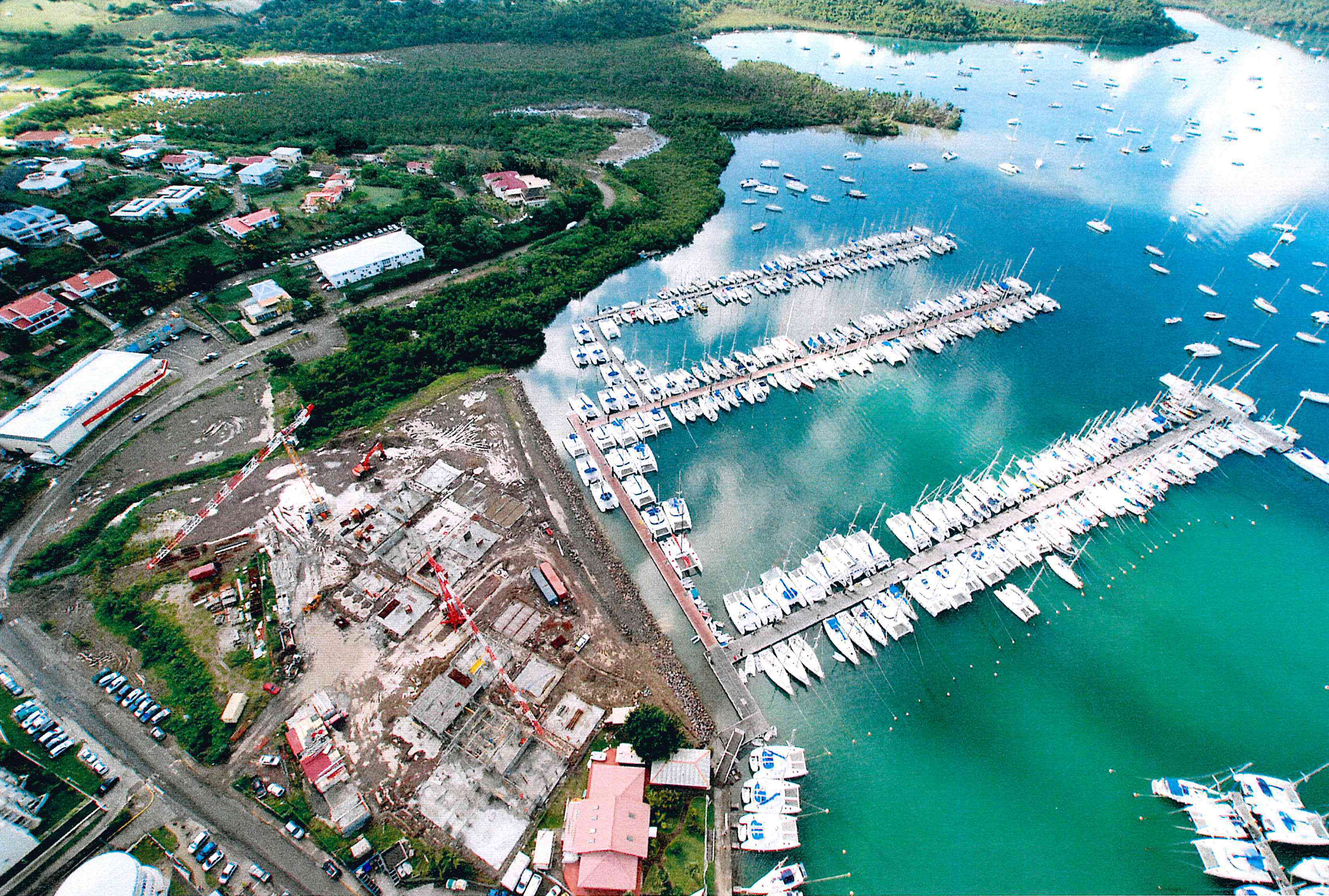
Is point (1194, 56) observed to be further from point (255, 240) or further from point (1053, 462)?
point (255, 240)

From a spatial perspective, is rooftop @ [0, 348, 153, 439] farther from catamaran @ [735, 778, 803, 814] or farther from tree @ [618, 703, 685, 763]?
catamaran @ [735, 778, 803, 814]

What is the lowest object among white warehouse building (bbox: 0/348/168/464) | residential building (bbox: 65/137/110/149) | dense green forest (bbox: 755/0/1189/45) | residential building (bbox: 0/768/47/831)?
residential building (bbox: 0/768/47/831)

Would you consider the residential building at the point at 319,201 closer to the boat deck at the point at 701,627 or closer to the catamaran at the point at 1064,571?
the boat deck at the point at 701,627

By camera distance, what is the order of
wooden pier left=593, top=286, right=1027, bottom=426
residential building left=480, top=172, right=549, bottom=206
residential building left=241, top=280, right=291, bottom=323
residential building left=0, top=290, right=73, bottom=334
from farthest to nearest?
1. residential building left=480, top=172, right=549, bottom=206
2. residential building left=241, top=280, right=291, bottom=323
3. wooden pier left=593, top=286, right=1027, bottom=426
4. residential building left=0, top=290, right=73, bottom=334

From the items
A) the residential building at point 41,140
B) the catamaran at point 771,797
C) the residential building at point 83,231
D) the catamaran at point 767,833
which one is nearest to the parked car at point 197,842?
the catamaran at point 767,833

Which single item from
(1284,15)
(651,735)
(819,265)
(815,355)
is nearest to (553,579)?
(651,735)

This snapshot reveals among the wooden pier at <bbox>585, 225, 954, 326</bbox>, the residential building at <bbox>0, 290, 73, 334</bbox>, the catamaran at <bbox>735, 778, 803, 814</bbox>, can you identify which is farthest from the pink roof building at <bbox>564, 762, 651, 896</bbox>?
the residential building at <bbox>0, 290, 73, 334</bbox>

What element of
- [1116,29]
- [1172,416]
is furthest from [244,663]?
[1116,29]

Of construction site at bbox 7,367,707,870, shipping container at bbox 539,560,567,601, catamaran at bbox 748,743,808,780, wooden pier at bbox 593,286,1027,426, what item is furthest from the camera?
wooden pier at bbox 593,286,1027,426
